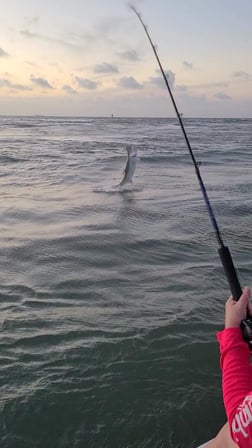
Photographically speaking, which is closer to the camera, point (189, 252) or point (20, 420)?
point (20, 420)

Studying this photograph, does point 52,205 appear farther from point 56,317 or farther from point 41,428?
point 41,428

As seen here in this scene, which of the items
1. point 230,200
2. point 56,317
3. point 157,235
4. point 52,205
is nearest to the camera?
point 56,317

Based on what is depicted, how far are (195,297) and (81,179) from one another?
10.5 meters

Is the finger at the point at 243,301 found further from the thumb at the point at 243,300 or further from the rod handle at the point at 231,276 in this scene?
the rod handle at the point at 231,276

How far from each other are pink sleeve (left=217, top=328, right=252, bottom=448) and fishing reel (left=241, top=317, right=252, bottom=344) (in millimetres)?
24

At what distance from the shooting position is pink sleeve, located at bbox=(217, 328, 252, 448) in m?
1.98

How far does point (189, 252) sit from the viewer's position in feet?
23.5

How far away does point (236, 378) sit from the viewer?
2105 mm

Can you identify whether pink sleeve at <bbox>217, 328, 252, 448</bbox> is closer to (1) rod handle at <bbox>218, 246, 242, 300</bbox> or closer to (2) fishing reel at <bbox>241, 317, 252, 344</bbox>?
(2) fishing reel at <bbox>241, 317, 252, 344</bbox>

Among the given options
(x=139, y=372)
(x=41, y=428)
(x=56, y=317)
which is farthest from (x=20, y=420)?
(x=56, y=317)

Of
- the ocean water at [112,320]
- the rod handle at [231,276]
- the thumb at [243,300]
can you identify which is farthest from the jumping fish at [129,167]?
the thumb at [243,300]

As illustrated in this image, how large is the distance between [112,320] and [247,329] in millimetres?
2817

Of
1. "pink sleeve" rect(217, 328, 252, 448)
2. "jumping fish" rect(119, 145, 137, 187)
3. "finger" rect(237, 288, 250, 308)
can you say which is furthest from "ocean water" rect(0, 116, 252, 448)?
"jumping fish" rect(119, 145, 137, 187)

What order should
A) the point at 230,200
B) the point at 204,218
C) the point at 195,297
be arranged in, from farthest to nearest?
1. the point at 230,200
2. the point at 204,218
3. the point at 195,297
